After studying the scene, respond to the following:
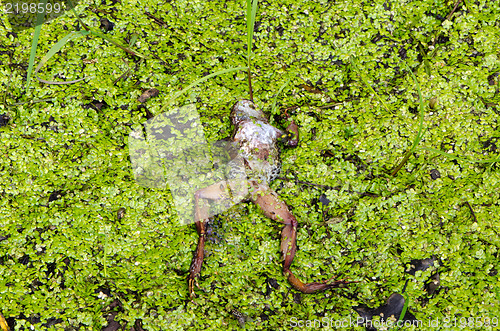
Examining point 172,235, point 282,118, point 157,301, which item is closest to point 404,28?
point 282,118

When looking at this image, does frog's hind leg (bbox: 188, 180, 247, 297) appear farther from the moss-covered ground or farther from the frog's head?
the frog's head

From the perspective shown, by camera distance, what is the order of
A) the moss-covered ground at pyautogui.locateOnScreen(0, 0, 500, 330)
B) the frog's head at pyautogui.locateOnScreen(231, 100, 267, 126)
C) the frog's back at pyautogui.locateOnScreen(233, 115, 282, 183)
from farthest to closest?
the frog's head at pyautogui.locateOnScreen(231, 100, 267, 126)
the frog's back at pyautogui.locateOnScreen(233, 115, 282, 183)
the moss-covered ground at pyautogui.locateOnScreen(0, 0, 500, 330)

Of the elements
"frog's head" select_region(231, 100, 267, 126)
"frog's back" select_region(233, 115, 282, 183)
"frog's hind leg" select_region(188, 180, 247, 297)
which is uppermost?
"frog's head" select_region(231, 100, 267, 126)

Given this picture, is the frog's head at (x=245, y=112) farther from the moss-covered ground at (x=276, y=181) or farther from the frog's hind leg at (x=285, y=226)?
the frog's hind leg at (x=285, y=226)

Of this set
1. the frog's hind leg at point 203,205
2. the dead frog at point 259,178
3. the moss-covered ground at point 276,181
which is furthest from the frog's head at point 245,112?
the frog's hind leg at point 203,205

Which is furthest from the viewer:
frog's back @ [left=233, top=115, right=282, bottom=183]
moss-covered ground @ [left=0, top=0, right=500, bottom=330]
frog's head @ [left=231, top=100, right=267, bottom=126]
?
frog's head @ [left=231, top=100, right=267, bottom=126]

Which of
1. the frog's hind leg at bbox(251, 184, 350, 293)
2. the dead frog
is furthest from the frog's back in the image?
the frog's hind leg at bbox(251, 184, 350, 293)

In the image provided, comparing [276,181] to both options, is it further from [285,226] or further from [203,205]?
[203,205]
